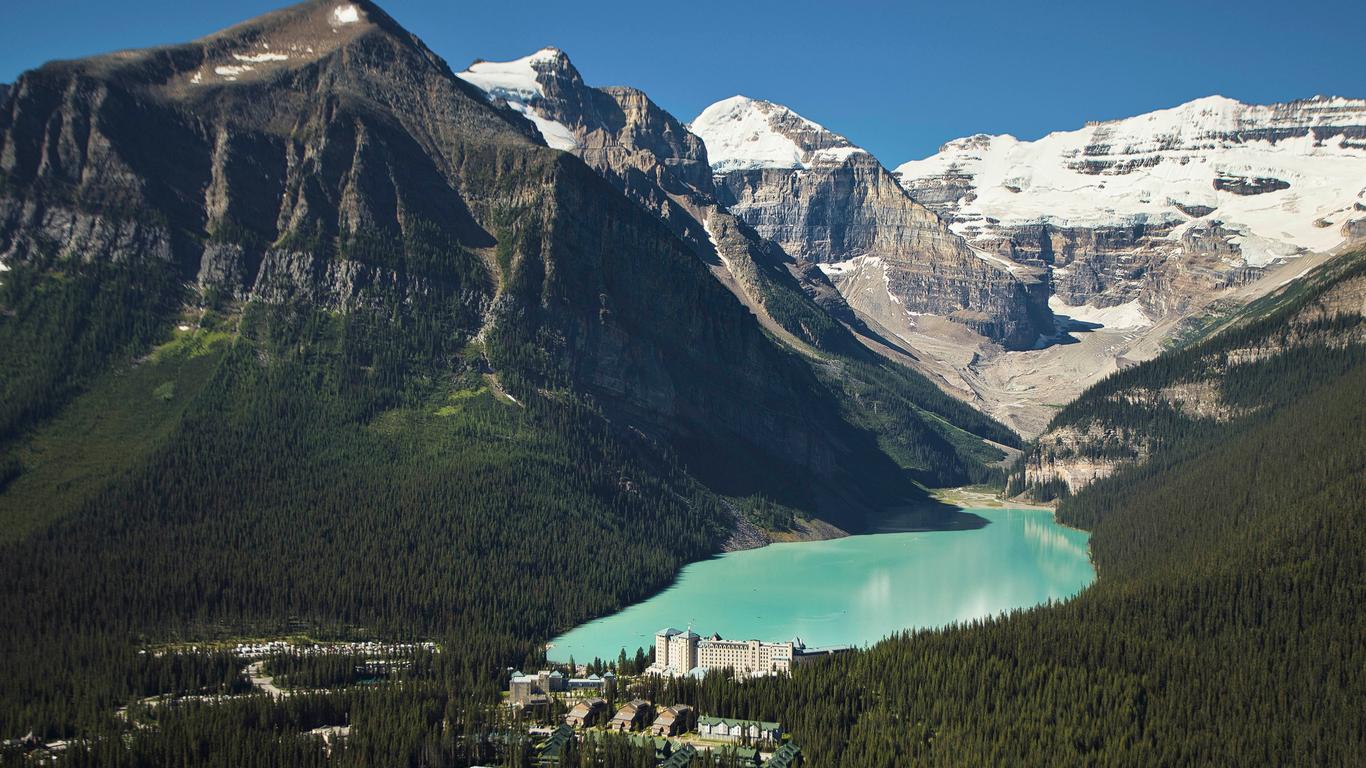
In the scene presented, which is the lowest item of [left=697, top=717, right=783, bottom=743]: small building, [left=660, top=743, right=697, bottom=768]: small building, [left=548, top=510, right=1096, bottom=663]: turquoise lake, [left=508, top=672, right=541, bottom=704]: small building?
[left=660, top=743, right=697, bottom=768]: small building

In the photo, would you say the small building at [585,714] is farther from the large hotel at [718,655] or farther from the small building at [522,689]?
the large hotel at [718,655]

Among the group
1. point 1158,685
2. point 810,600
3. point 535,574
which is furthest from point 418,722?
point 810,600

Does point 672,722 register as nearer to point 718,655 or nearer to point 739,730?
point 739,730

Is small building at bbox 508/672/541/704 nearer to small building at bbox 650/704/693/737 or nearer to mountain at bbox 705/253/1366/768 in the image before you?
small building at bbox 650/704/693/737

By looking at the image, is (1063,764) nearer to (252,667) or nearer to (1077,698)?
(1077,698)

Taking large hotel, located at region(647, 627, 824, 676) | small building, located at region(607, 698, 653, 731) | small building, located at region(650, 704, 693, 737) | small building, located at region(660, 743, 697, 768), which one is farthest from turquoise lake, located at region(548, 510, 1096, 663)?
small building, located at region(660, 743, 697, 768)

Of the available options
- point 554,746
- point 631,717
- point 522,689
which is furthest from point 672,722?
point 522,689
